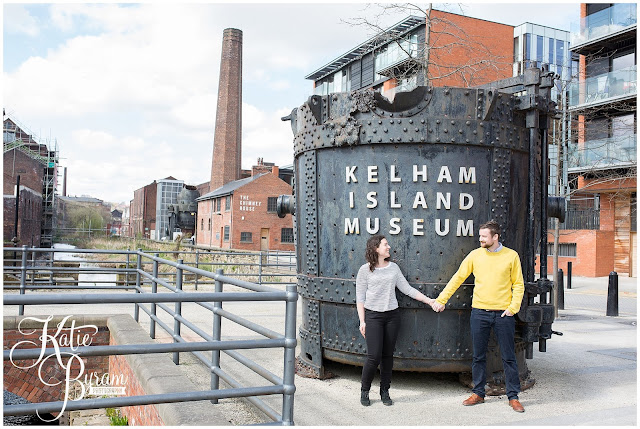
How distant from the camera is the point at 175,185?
8444 cm


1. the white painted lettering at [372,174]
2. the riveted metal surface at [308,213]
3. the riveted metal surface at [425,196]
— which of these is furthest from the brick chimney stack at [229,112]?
the white painted lettering at [372,174]

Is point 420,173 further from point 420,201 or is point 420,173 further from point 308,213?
point 308,213

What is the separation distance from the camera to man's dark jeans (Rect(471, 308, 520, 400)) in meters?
5.33

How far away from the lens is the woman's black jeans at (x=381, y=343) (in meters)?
5.33

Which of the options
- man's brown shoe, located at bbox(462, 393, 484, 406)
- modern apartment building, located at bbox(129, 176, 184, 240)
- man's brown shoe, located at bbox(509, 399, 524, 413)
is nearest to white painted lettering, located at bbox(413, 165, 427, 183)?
man's brown shoe, located at bbox(462, 393, 484, 406)

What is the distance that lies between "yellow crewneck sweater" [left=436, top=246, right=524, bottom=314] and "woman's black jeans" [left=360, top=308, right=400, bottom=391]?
31.8 inches

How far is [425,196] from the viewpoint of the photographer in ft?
19.0

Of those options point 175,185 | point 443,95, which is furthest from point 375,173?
point 175,185

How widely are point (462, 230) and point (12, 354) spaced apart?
4151 millimetres

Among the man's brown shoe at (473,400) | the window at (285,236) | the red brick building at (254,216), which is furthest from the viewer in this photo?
the window at (285,236)

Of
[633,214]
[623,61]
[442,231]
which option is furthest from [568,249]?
[442,231]

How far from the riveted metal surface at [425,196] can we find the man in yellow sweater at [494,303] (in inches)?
14.5

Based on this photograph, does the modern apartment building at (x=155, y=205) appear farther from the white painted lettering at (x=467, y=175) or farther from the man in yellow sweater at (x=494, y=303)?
the man in yellow sweater at (x=494, y=303)

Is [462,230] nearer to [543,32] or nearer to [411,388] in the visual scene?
[411,388]
